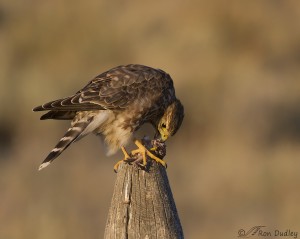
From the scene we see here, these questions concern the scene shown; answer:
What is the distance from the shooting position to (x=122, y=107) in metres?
5.82

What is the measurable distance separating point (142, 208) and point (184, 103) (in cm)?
940

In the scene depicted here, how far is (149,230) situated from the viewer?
12.2 feet

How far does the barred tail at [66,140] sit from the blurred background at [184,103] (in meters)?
3.08

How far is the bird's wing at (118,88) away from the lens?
566cm

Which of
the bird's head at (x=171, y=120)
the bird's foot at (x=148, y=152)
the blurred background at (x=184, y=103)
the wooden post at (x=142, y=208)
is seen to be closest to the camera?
the wooden post at (x=142, y=208)

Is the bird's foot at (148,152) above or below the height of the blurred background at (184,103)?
below

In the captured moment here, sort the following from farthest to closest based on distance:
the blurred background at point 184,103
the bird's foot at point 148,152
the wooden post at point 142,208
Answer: the blurred background at point 184,103 < the bird's foot at point 148,152 < the wooden post at point 142,208

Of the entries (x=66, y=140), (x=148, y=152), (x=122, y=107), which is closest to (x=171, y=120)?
(x=122, y=107)

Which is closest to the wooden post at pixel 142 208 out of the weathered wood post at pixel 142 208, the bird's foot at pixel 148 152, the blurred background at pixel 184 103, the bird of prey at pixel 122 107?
the weathered wood post at pixel 142 208

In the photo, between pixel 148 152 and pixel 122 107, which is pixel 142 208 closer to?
pixel 148 152

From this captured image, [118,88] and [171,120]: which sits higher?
[118,88]

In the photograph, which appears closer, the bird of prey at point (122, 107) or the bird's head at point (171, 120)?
the bird of prey at point (122, 107)

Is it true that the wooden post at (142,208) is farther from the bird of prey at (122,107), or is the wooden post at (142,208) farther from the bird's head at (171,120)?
the bird's head at (171,120)

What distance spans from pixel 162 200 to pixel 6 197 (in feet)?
19.6
